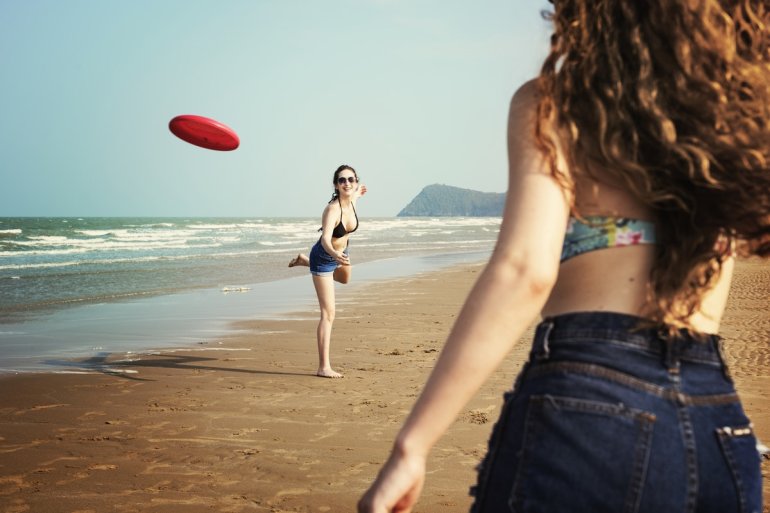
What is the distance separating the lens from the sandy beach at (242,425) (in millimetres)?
4477

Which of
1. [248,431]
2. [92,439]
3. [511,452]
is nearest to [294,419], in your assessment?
[248,431]

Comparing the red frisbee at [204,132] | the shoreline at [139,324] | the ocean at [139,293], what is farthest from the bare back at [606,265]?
the red frisbee at [204,132]

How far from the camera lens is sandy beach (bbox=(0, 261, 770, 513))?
4477 mm

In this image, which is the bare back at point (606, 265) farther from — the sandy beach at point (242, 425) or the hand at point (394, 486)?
the sandy beach at point (242, 425)

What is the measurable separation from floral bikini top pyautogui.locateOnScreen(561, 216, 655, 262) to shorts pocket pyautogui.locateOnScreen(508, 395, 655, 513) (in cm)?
28

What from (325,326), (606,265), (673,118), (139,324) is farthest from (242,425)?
(139,324)

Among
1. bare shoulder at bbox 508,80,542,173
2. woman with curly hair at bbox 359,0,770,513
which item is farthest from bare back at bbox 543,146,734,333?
bare shoulder at bbox 508,80,542,173

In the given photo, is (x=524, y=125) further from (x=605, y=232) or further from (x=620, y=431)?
(x=620, y=431)

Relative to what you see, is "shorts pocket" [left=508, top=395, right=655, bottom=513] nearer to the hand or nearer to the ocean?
the hand

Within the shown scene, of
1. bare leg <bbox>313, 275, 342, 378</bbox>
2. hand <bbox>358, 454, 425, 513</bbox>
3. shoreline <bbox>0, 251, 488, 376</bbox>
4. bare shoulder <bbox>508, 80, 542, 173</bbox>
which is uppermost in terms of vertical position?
bare shoulder <bbox>508, 80, 542, 173</bbox>

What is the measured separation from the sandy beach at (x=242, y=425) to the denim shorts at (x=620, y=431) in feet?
Answer: 10.2

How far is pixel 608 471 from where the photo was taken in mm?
1169

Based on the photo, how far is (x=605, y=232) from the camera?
132 centimetres

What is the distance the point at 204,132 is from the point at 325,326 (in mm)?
3964
